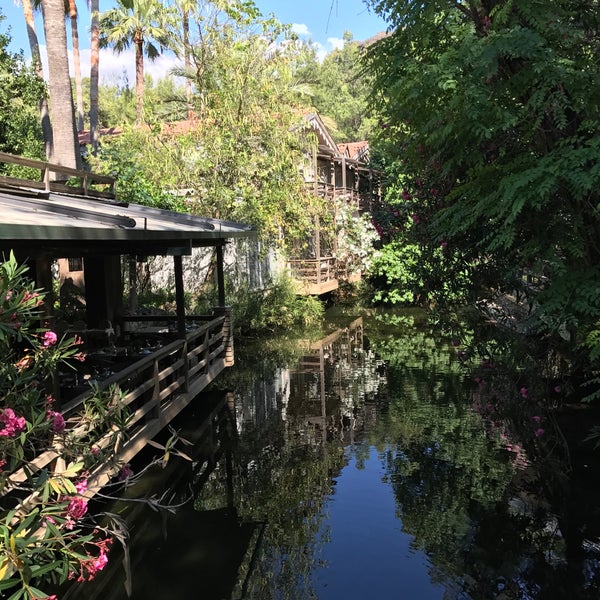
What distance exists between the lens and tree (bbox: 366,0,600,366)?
4070 mm

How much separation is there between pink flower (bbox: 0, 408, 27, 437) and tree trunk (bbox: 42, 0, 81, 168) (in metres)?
12.0

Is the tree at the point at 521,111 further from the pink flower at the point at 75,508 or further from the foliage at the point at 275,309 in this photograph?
the foliage at the point at 275,309

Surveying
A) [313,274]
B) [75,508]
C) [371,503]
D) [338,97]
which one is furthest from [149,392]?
[338,97]

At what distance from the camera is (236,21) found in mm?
15828

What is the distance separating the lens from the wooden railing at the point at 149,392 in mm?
5289

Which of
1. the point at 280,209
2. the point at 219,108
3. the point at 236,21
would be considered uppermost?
the point at 236,21

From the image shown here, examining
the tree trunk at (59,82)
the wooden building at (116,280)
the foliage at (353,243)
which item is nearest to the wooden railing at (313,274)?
the foliage at (353,243)

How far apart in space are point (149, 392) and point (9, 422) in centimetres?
501

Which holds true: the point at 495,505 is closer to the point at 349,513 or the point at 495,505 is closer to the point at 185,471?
the point at 349,513

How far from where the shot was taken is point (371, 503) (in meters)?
7.67

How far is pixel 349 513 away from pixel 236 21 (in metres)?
13.1

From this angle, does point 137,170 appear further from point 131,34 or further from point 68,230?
point 131,34

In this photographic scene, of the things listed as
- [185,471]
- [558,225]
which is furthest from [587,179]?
[185,471]

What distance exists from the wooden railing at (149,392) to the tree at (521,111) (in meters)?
3.31
